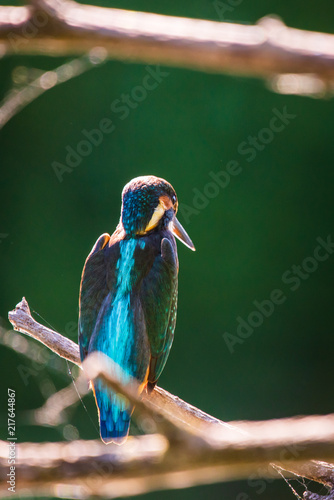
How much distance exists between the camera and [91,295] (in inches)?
72.2

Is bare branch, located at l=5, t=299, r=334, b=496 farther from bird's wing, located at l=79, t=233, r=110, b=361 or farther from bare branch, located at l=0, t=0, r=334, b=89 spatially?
bird's wing, located at l=79, t=233, r=110, b=361

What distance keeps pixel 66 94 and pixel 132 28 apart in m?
3.50

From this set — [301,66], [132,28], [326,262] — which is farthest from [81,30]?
[326,262]

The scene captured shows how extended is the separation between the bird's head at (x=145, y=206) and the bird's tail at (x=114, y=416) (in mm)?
522

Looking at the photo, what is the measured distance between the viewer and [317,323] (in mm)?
4023

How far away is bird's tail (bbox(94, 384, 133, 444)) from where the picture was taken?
5.42ft

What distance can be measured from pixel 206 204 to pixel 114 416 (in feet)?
7.74

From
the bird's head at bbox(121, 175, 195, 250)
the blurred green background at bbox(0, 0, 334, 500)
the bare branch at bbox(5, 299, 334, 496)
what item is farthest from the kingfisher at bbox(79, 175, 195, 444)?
the blurred green background at bbox(0, 0, 334, 500)

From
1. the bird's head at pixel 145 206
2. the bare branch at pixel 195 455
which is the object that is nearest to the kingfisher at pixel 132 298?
the bird's head at pixel 145 206

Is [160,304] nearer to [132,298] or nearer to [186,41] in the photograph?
[132,298]

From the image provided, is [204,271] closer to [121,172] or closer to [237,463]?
[121,172]

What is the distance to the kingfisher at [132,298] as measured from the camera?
170 cm

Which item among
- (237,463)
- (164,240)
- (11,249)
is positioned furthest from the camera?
(11,249)

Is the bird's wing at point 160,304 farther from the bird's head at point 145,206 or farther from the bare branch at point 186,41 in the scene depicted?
the bare branch at point 186,41
